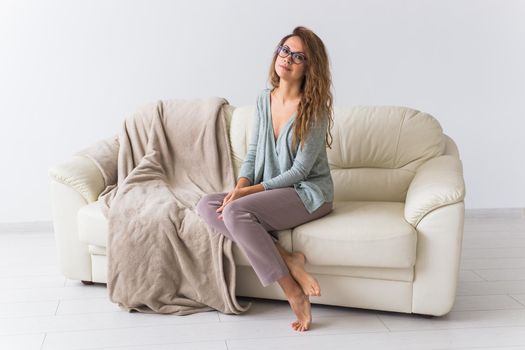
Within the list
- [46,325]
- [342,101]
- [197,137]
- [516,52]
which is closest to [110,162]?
[197,137]

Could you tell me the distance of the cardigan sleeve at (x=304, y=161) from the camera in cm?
278

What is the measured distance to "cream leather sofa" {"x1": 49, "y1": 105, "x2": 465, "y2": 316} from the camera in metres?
2.60

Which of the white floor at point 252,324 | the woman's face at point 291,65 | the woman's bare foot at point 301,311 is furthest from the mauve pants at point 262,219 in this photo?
the woman's face at point 291,65

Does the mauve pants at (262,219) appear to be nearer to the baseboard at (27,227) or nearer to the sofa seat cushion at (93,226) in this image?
the sofa seat cushion at (93,226)

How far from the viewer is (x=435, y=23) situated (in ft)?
13.5

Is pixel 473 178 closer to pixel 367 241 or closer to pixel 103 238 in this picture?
pixel 367 241

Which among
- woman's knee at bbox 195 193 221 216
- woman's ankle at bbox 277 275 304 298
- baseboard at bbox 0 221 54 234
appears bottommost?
baseboard at bbox 0 221 54 234

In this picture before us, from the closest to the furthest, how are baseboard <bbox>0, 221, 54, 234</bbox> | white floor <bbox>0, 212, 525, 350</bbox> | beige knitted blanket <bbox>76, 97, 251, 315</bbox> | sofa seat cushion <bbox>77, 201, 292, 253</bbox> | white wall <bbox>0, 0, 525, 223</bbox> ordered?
white floor <bbox>0, 212, 525, 350</bbox>
beige knitted blanket <bbox>76, 97, 251, 315</bbox>
sofa seat cushion <bbox>77, 201, 292, 253</bbox>
white wall <bbox>0, 0, 525, 223</bbox>
baseboard <bbox>0, 221, 54, 234</bbox>

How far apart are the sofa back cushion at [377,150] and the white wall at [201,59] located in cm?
91

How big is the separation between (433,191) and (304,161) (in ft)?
1.68

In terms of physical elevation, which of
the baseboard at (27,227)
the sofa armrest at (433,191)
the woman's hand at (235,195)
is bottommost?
the baseboard at (27,227)

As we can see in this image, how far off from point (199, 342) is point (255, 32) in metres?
2.14

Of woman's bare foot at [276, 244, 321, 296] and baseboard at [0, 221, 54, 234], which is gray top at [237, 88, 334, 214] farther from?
baseboard at [0, 221, 54, 234]

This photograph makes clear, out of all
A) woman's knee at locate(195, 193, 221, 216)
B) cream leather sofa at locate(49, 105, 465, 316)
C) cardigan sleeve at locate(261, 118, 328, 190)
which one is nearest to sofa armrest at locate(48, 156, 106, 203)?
cream leather sofa at locate(49, 105, 465, 316)
